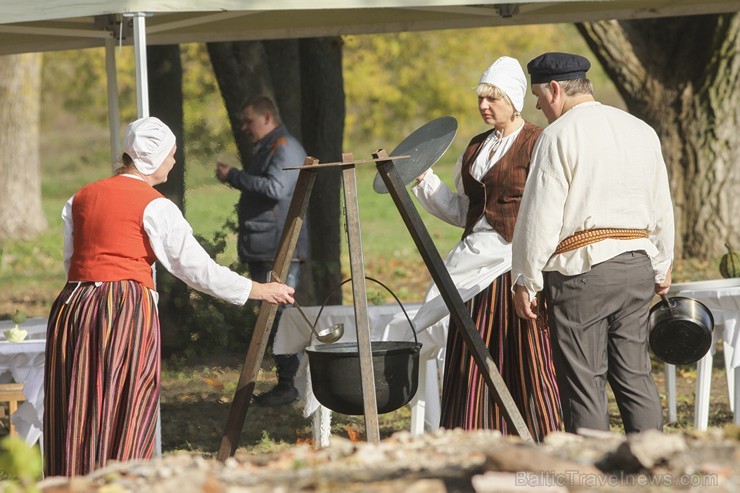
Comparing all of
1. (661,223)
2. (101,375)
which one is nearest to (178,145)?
(101,375)

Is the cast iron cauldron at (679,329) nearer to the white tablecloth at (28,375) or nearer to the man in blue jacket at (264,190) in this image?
the man in blue jacket at (264,190)

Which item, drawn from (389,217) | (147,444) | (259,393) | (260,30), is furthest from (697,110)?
(389,217)

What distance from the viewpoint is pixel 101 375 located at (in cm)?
386

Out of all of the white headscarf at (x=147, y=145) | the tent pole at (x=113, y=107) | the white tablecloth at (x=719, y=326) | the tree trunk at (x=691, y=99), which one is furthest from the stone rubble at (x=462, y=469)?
the tree trunk at (x=691, y=99)

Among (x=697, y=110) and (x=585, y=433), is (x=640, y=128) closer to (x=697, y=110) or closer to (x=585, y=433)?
(x=585, y=433)

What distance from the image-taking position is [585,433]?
2990mm

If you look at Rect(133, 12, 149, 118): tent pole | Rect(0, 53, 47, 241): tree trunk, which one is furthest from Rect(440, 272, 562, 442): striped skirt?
Rect(0, 53, 47, 241): tree trunk

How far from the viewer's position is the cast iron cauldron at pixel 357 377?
161 inches

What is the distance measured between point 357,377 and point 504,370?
2.33 ft

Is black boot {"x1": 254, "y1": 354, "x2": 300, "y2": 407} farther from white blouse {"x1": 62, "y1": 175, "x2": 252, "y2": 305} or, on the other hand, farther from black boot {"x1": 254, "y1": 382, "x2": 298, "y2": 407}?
white blouse {"x1": 62, "y1": 175, "x2": 252, "y2": 305}

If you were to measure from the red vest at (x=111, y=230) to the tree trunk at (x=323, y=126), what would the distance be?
12.0ft

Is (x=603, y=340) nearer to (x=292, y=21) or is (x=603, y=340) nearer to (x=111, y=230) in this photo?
(x=111, y=230)

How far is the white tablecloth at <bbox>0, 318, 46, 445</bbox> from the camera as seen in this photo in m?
4.90

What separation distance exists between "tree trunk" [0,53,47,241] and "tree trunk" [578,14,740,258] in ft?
30.5
